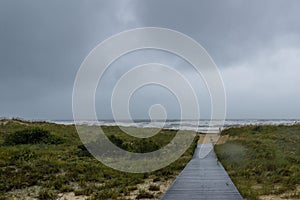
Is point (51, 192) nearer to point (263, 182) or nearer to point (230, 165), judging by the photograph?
point (263, 182)

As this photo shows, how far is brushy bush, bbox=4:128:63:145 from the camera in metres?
22.4

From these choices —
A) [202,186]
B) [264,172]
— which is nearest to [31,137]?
[264,172]

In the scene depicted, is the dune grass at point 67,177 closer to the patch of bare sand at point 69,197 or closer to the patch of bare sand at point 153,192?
the patch of bare sand at point 153,192

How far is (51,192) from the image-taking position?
33.8ft

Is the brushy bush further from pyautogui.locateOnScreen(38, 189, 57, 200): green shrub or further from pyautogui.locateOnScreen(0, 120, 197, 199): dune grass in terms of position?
pyautogui.locateOnScreen(38, 189, 57, 200): green shrub

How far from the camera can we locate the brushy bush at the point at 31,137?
2240 centimetres

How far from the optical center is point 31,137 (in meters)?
23.4

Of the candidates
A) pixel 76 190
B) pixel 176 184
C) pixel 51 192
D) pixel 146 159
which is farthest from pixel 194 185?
pixel 146 159

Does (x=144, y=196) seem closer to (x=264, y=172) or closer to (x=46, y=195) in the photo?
(x=46, y=195)

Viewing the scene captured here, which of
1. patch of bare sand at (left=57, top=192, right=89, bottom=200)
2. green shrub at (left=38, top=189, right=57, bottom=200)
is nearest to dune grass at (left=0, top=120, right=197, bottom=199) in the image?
green shrub at (left=38, top=189, right=57, bottom=200)

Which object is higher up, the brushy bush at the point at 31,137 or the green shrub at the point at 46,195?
the brushy bush at the point at 31,137

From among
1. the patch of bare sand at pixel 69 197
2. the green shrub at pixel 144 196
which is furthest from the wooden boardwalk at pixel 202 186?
the patch of bare sand at pixel 69 197

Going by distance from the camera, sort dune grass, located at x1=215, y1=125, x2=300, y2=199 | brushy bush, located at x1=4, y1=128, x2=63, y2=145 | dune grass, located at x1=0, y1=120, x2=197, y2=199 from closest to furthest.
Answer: dune grass, located at x1=215, y1=125, x2=300, y2=199, dune grass, located at x1=0, y1=120, x2=197, y2=199, brushy bush, located at x1=4, y1=128, x2=63, y2=145

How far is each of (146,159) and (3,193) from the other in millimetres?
8575
